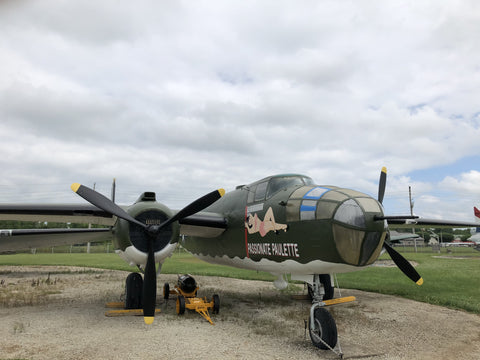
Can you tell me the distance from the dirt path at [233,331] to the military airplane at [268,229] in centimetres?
79

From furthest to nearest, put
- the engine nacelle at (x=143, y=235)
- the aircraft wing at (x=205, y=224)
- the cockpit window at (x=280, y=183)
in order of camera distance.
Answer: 1. the aircraft wing at (x=205, y=224)
2. the cockpit window at (x=280, y=183)
3. the engine nacelle at (x=143, y=235)

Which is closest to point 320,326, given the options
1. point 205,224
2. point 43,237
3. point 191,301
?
point 191,301

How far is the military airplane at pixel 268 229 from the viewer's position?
20.0 ft

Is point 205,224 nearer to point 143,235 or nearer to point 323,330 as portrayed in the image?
point 143,235

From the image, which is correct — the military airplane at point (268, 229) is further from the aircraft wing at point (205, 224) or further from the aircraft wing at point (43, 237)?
the aircraft wing at point (43, 237)

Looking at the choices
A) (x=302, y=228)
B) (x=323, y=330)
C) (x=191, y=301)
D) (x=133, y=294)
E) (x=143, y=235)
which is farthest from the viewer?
(x=133, y=294)

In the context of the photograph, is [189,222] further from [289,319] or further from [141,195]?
[289,319]

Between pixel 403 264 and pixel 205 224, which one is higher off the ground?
pixel 205 224

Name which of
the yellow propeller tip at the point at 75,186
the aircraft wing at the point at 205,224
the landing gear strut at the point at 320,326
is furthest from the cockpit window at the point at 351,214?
the yellow propeller tip at the point at 75,186

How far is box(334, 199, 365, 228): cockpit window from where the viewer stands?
19.5 ft

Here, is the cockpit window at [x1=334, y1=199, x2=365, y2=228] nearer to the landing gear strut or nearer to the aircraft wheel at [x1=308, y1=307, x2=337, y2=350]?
the landing gear strut

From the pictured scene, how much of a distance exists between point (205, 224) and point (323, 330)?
4.85 meters

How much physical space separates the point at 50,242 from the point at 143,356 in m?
11.0

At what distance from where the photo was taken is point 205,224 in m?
10.1
